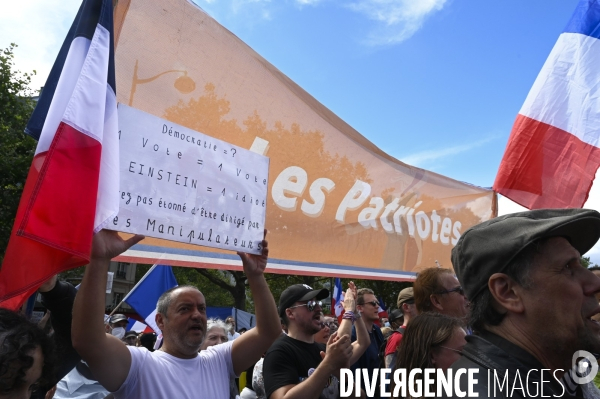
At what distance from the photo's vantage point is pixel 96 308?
2.34m

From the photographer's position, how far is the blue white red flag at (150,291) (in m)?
7.68

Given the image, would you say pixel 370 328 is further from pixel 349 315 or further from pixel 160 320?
pixel 160 320

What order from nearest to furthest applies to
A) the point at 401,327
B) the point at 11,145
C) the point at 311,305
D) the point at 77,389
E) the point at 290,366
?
1. the point at 290,366
2. the point at 311,305
3. the point at 401,327
4. the point at 77,389
5. the point at 11,145

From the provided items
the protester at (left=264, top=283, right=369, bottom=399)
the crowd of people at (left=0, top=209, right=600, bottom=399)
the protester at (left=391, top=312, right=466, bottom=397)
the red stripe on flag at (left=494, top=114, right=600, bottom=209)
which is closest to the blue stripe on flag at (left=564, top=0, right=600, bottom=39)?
the red stripe on flag at (left=494, top=114, right=600, bottom=209)

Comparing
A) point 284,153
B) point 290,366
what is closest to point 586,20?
point 284,153

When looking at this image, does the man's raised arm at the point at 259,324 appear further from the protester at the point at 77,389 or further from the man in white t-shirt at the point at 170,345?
the protester at the point at 77,389

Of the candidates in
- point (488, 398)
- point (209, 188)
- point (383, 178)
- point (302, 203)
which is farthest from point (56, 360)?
point (383, 178)

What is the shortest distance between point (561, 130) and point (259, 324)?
4.04 meters

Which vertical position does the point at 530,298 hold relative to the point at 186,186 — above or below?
below

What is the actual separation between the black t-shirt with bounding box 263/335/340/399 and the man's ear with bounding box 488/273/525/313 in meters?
2.02

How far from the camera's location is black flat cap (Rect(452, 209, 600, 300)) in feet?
5.11

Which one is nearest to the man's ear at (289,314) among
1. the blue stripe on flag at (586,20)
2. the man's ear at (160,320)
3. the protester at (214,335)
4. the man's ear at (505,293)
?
the man's ear at (160,320)

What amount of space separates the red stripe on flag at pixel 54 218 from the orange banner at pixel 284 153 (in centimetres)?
82

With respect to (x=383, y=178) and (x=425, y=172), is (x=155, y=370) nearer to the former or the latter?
(x=383, y=178)
